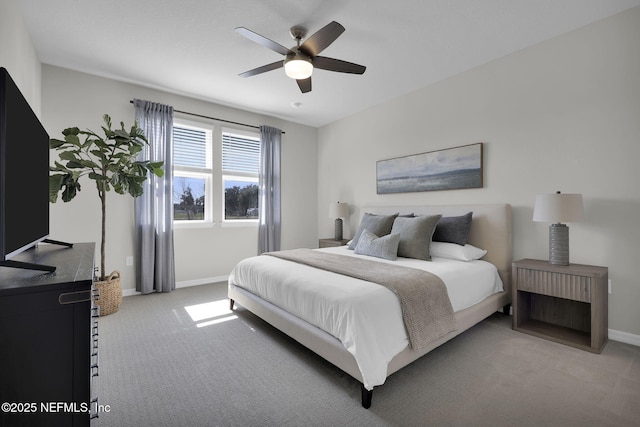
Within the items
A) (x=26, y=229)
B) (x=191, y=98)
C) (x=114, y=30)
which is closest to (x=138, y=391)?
(x=26, y=229)

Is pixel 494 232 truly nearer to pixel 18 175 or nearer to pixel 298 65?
pixel 298 65

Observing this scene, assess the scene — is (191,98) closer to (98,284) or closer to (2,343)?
(98,284)

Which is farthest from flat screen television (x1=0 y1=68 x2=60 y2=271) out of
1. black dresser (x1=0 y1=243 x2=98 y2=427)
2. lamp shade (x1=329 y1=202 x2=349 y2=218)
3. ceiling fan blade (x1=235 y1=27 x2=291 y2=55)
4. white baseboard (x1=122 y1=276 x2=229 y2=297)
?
lamp shade (x1=329 y1=202 x2=349 y2=218)

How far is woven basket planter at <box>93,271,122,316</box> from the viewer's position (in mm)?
3082

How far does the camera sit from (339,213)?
4816mm

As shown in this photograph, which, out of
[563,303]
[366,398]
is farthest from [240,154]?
[563,303]

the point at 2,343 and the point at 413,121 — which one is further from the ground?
the point at 413,121

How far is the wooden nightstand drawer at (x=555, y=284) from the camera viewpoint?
2.36m

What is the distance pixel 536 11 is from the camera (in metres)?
2.44

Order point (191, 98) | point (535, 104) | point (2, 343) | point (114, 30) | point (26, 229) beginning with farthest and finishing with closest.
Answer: point (191, 98)
point (535, 104)
point (114, 30)
point (26, 229)
point (2, 343)

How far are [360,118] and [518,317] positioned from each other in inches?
140

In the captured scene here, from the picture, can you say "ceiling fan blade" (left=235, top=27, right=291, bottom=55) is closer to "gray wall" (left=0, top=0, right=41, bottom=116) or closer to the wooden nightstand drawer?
"gray wall" (left=0, top=0, right=41, bottom=116)

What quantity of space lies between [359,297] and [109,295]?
9.34ft

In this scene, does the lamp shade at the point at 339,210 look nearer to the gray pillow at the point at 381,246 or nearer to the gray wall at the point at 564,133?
the gray wall at the point at 564,133
